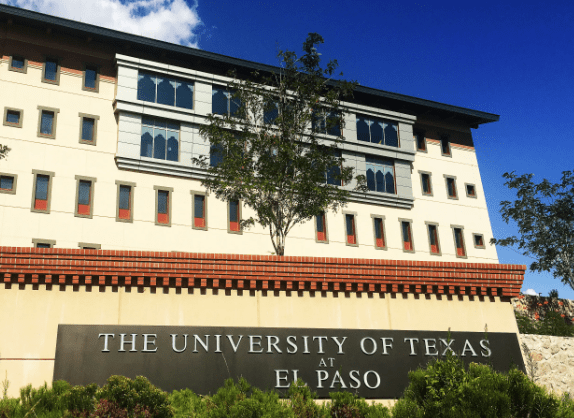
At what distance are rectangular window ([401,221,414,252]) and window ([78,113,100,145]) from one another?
23.6 m

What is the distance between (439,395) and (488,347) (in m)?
5.77

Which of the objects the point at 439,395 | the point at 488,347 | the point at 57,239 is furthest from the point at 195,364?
the point at 57,239

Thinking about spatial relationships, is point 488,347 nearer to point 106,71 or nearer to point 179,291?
point 179,291

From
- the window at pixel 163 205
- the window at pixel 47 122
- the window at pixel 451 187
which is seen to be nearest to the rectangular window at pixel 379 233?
the window at pixel 451 187

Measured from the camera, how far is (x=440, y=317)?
13914 millimetres

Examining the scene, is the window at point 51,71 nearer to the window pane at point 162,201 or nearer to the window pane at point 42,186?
the window pane at point 42,186

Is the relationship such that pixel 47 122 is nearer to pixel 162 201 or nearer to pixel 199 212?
pixel 162 201

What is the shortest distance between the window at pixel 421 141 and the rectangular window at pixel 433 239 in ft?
22.4

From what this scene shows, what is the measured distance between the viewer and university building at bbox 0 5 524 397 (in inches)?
472

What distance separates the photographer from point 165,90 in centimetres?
3678

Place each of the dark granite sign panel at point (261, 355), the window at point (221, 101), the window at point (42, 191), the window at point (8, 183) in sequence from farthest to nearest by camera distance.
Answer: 1. the window at point (221, 101)
2. the window at point (42, 191)
3. the window at point (8, 183)
4. the dark granite sign panel at point (261, 355)

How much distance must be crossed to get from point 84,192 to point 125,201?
2.47 m

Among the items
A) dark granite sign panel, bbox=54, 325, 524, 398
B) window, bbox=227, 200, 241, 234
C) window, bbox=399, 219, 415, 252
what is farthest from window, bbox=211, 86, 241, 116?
dark granite sign panel, bbox=54, 325, 524, 398

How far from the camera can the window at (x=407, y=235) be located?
42.7 m
